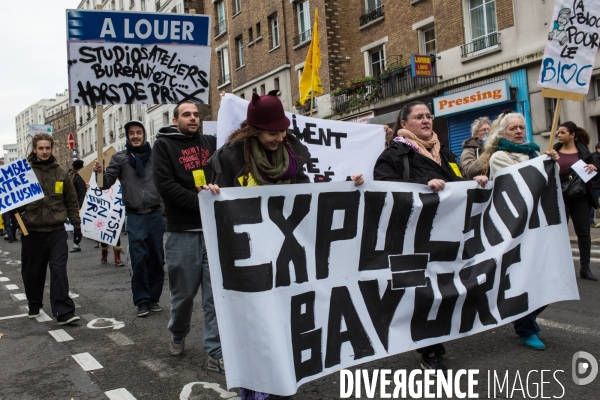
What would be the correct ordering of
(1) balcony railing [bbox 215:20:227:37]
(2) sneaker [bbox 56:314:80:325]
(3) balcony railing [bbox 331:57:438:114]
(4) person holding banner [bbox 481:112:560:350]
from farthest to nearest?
1. (1) balcony railing [bbox 215:20:227:37]
2. (3) balcony railing [bbox 331:57:438:114]
3. (2) sneaker [bbox 56:314:80:325]
4. (4) person holding banner [bbox 481:112:560:350]

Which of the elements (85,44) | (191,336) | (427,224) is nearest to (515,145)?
(427,224)

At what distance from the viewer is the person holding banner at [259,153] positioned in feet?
11.5

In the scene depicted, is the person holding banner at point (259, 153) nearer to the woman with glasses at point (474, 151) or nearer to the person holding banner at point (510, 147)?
the person holding banner at point (510, 147)

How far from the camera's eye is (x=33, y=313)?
22.8ft

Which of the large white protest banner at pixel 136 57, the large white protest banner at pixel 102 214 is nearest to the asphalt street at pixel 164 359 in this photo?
the large white protest banner at pixel 136 57

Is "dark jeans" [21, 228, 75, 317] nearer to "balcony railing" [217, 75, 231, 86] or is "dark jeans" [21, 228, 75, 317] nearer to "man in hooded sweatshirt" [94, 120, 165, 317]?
"man in hooded sweatshirt" [94, 120, 165, 317]

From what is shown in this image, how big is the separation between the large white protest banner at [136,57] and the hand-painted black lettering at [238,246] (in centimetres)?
318

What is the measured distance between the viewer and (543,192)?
482 centimetres

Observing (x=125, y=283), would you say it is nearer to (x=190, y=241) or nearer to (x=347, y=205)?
(x=190, y=241)

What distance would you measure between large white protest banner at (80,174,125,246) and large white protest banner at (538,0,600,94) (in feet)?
25.8

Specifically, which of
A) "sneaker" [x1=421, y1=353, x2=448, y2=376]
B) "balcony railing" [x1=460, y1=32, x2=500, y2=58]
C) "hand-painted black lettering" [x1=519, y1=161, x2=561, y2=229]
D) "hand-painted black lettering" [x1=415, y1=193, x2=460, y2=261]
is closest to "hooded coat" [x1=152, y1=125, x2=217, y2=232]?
"hand-painted black lettering" [x1=415, y1=193, x2=460, y2=261]

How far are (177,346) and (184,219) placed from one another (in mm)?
1026

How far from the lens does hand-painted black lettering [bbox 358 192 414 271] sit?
3977 millimetres

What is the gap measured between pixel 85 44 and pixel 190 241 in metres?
2.87
